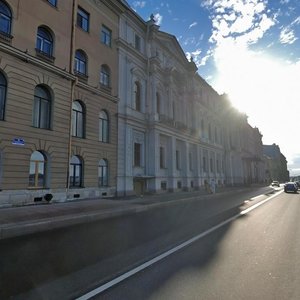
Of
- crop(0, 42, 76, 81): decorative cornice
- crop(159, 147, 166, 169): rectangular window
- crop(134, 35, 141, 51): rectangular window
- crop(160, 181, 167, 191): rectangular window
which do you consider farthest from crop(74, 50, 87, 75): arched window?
crop(160, 181, 167, 191): rectangular window

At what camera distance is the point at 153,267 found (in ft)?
17.7

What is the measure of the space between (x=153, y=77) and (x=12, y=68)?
16.3 meters

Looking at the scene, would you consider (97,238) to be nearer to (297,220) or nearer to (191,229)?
(191,229)

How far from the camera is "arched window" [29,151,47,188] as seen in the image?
15965 mm

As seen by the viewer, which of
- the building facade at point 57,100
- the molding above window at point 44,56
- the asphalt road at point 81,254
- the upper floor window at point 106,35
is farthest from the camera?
the upper floor window at point 106,35

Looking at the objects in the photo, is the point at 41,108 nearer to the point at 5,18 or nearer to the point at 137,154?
the point at 5,18

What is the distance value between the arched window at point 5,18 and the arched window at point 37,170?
6.84 meters

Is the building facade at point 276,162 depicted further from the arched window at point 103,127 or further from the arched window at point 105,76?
the arched window at point 103,127

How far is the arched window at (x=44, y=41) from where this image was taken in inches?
674

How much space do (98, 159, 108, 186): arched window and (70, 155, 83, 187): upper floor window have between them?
2.08 m

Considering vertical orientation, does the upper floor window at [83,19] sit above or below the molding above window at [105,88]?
above

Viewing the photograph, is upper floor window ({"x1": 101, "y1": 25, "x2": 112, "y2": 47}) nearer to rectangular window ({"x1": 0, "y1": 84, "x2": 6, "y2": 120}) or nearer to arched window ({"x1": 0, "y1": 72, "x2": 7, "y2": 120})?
arched window ({"x1": 0, "y1": 72, "x2": 7, "y2": 120})

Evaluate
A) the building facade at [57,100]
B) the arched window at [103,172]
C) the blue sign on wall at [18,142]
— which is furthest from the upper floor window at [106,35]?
the blue sign on wall at [18,142]

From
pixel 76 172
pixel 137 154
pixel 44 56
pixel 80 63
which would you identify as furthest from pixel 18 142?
pixel 137 154
